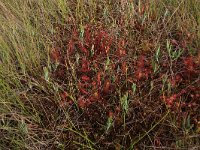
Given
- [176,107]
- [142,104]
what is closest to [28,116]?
[142,104]

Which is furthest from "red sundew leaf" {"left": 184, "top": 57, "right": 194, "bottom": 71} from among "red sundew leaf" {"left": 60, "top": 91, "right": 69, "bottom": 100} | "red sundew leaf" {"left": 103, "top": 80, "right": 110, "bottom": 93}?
"red sundew leaf" {"left": 60, "top": 91, "right": 69, "bottom": 100}

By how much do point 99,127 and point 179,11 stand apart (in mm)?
1015

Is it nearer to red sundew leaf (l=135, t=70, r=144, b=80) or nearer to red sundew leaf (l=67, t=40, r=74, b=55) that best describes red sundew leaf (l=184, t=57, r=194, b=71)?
red sundew leaf (l=135, t=70, r=144, b=80)

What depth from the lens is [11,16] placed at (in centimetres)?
250

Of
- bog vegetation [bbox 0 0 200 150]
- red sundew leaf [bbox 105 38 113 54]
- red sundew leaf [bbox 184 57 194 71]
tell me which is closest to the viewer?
bog vegetation [bbox 0 0 200 150]

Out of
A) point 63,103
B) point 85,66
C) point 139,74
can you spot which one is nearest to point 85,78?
point 85,66

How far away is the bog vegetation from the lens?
1827 mm

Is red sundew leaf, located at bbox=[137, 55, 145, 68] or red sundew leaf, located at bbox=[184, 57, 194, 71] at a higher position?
red sundew leaf, located at bbox=[137, 55, 145, 68]

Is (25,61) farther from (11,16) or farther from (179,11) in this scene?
(179,11)

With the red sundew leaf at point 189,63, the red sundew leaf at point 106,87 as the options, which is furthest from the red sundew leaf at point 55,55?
the red sundew leaf at point 189,63

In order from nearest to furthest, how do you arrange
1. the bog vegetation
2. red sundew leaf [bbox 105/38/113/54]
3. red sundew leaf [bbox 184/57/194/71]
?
the bog vegetation → red sundew leaf [bbox 184/57/194/71] → red sundew leaf [bbox 105/38/113/54]

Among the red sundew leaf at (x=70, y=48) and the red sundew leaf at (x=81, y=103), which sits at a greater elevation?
the red sundew leaf at (x=70, y=48)

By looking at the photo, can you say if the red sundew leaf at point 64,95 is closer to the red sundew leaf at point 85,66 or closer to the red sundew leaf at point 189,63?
the red sundew leaf at point 85,66

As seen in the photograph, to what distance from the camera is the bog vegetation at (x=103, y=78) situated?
5.99 feet
